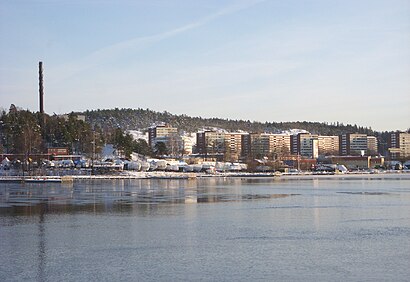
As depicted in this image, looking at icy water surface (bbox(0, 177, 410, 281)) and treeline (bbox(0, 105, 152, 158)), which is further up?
treeline (bbox(0, 105, 152, 158))

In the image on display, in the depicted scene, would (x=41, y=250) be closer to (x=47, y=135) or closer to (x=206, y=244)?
(x=206, y=244)

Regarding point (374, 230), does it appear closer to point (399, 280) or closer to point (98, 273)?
point (399, 280)

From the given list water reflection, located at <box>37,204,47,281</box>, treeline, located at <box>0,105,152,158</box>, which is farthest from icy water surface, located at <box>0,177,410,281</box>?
treeline, located at <box>0,105,152,158</box>

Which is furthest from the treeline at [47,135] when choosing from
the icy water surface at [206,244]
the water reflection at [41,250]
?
the water reflection at [41,250]

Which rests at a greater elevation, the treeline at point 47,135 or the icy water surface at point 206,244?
the treeline at point 47,135

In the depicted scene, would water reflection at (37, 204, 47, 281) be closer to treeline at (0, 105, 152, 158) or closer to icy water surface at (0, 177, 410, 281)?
icy water surface at (0, 177, 410, 281)

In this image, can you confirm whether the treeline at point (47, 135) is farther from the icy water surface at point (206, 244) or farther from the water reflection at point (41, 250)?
the water reflection at point (41, 250)

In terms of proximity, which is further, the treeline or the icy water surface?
the treeline

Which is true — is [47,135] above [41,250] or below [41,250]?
above

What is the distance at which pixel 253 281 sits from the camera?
42.1 ft

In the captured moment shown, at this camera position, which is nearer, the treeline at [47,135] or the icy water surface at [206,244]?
the icy water surface at [206,244]

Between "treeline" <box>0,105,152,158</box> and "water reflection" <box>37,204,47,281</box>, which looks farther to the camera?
"treeline" <box>0,105,152,158</box>

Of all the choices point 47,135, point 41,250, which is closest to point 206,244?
point 41,250

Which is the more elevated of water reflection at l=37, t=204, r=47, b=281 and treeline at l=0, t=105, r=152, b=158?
treeline at l=0, t=105, r=152, b=158
